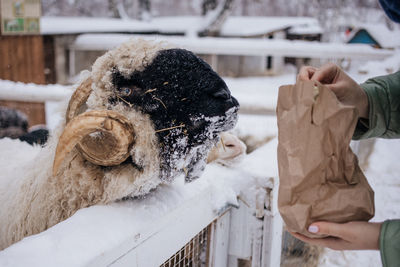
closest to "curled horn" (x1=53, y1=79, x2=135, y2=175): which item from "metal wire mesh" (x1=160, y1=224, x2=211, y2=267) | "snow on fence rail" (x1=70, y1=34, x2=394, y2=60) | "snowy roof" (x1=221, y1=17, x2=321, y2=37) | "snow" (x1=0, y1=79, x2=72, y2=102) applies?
"metal wire mesh" (x1=160, y1=224, x2=211, y2=267)

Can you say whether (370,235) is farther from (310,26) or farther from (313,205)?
(310,26)

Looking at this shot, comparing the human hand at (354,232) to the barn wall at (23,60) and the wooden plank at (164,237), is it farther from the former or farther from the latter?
the barn wall at (23,60)

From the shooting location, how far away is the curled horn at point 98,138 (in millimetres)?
1257

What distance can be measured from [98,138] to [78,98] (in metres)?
0.23

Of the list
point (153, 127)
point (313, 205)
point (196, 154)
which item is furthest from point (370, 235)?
point (153, 127)

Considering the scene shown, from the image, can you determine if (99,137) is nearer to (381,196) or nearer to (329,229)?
(329,229)

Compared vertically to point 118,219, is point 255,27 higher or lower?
higher

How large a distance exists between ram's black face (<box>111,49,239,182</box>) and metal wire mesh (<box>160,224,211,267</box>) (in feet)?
1.17

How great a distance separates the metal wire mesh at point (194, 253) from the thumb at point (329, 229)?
25.1 inches

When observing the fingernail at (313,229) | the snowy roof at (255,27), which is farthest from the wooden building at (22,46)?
the snowy roof at (255,27)

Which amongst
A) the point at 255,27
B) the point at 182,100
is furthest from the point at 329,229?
the point at 255,27

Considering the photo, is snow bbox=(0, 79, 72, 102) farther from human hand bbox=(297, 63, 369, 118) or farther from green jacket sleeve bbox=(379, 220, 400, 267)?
green jacket sleeve bbox=(379, 220, 400, 267)

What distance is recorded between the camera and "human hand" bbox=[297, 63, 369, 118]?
40.6 inches

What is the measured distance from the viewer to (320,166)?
3.02ft
